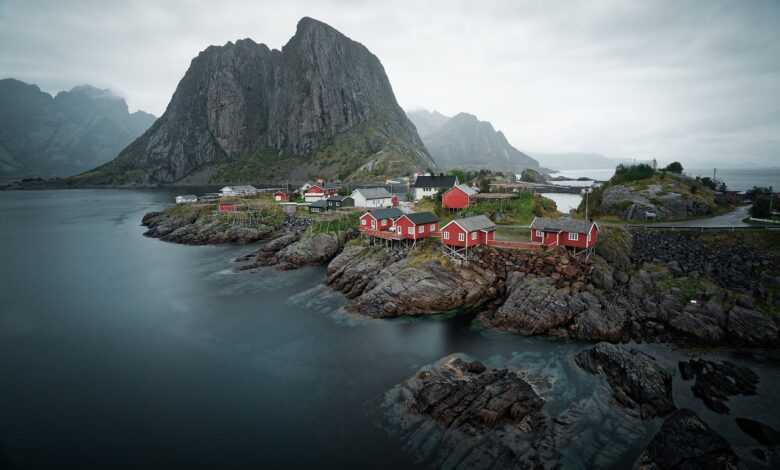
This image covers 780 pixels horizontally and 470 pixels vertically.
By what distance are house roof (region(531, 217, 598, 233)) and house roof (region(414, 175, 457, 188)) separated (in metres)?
29.9

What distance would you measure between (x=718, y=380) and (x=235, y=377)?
1151 inches

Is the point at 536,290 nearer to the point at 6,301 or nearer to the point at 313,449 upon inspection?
the point at 313,449

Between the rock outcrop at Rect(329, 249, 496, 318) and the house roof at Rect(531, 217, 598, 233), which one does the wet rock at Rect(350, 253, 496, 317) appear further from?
the house roof at Rect(531, 217, 598, 233)

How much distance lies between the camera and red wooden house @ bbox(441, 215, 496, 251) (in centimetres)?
3703

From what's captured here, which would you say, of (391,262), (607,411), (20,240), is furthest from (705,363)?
(20,240)

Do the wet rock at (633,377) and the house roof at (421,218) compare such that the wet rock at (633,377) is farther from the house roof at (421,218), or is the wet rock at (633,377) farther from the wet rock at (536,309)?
the house roof at (421,218)

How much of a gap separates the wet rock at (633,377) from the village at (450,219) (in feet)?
49.3

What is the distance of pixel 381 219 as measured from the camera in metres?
45.8

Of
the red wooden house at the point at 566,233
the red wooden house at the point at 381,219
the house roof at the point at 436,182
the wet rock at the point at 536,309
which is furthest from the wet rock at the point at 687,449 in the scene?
the house roof at the point at 436,182

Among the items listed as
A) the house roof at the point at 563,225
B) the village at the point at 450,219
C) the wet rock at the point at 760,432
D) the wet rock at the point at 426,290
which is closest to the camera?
the wet rock at the point at 760,432

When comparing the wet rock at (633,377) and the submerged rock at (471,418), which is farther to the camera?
the wet rock at (633,377)

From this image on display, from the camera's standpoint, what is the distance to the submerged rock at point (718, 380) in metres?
20.1

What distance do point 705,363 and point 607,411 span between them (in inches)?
355

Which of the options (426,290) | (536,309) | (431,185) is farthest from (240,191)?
(536,309)
